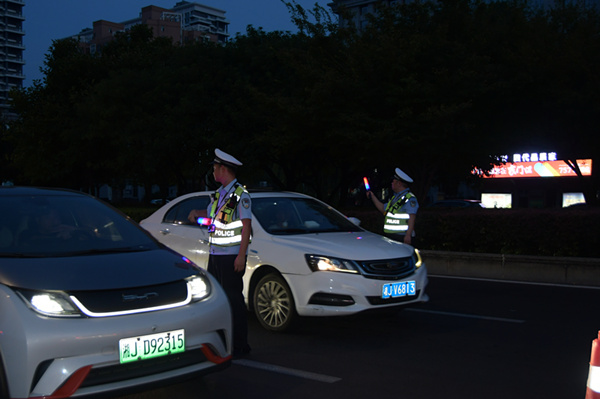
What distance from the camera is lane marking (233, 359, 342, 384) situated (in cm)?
533

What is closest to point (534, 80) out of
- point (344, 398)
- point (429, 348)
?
point (429, 348)

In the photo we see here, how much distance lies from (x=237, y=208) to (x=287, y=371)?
58.3 inches

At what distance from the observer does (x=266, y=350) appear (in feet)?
20.5

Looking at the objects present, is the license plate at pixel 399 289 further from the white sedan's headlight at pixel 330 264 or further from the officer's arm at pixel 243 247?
the officer's arm at pixel 243 247

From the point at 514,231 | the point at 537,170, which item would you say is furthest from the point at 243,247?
the point at 537,170

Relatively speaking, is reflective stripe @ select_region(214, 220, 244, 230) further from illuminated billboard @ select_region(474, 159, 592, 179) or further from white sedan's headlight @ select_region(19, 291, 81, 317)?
illuminated billboard @ select_region(474, 159, 592, 179)

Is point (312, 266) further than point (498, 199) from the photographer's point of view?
No

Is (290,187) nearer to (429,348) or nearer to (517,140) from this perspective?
(517,140)

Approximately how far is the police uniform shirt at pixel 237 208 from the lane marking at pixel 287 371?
0.96 metres

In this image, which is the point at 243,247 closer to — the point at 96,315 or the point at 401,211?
the point at 96,315

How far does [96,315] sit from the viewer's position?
3.87 m

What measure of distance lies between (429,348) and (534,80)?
1242 cm

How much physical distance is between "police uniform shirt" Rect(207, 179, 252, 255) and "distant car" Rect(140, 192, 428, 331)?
99 centimetres

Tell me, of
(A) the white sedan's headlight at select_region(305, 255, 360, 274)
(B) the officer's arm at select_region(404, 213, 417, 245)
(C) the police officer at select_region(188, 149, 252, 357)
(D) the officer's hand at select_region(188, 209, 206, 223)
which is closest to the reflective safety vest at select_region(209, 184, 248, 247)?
(C) the police officer at select_region(188, 149, 252, 357)
